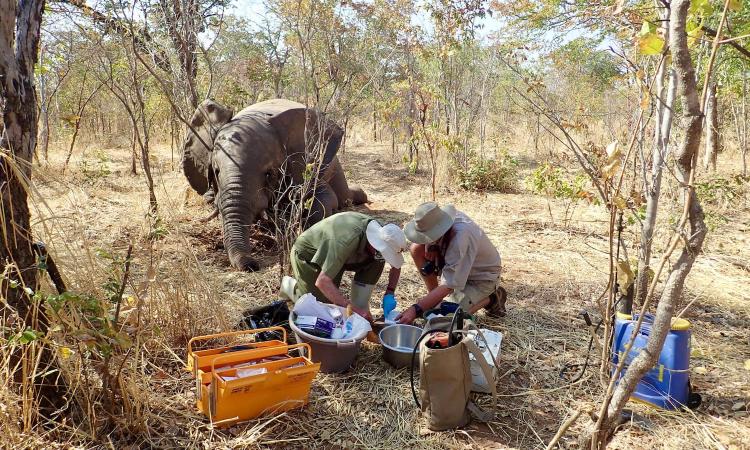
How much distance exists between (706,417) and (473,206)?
20.7ft

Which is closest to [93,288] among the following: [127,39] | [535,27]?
[127,39]

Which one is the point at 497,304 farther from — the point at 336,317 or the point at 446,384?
the point at 446,384

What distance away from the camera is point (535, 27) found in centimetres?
1009

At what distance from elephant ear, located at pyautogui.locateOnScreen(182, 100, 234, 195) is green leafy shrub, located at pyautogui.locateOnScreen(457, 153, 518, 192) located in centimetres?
485

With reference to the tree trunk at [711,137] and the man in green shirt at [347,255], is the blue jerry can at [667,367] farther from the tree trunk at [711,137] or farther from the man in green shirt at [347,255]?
the tree trunk at [711,137]

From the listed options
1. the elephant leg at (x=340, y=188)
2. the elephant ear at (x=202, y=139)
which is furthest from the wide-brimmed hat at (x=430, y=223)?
the elephant leg at (x=340, y=188)

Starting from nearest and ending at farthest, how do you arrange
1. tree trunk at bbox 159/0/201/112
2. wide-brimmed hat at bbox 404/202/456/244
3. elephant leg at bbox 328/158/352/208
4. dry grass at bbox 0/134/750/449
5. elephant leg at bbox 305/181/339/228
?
dry grass at bbox 0/134/750/449, wide-brimmed hat at bbox 404/202/456/244, tree trunk at bbox 159/0/201/112, elephant leg at bbox 305/181/339/228, elephant leg at bbox 328/158/352/208

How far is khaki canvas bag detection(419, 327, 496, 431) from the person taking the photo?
9.55 ft

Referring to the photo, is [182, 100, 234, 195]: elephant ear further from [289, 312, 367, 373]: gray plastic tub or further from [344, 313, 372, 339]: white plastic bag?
[289, 312, 367, 373]: gray plastic tub

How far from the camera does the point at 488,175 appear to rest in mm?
10367

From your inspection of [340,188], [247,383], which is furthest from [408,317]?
[340,188]

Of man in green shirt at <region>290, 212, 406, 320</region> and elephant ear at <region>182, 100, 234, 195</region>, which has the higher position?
elephant ear at <region>182, 100, 234, 195</region>

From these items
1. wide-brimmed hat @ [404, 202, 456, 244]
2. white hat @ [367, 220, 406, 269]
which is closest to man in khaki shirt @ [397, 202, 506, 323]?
wide-brimmed hat @ [404, 202, 456, 244]

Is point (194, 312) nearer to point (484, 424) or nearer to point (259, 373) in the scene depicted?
point (259, 373)
